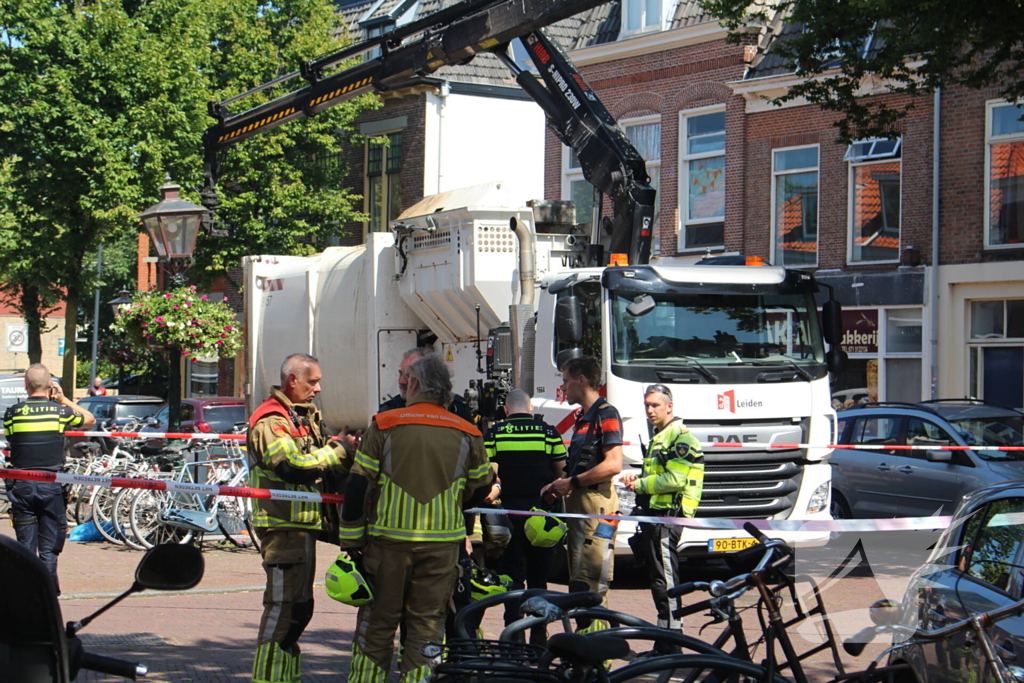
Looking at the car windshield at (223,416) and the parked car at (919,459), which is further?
the car windshield at (223,416)

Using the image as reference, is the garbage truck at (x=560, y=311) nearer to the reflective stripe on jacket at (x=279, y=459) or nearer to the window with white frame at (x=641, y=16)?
the reflective stripe on jacket at (x=279, y=459)

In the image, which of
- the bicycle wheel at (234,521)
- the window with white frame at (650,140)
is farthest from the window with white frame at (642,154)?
the bicycle wheel at (234,521)

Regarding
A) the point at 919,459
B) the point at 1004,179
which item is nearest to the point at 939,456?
the point at 919,459

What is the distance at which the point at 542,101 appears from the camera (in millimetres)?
12484

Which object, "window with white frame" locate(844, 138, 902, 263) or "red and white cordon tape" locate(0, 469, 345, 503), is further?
"window with white frame" locate(844, 138, 902, 263)

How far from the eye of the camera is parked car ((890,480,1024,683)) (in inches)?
162

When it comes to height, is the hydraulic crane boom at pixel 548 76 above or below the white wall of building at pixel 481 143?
below

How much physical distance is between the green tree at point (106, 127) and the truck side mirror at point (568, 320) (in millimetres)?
13486

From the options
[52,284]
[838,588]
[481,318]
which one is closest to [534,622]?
[838,588]

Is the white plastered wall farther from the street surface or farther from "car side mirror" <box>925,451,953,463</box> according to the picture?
"car side mirror" <box>925,451,953,463</box>

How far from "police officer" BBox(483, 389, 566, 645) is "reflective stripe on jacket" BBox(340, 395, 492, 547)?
1.42 meters

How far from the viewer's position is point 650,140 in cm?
2405

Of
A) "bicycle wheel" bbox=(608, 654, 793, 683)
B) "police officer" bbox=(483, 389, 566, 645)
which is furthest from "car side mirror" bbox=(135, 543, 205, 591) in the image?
"police officer" bbox=(483, 389, 566, 645)

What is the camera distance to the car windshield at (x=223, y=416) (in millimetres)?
17969
